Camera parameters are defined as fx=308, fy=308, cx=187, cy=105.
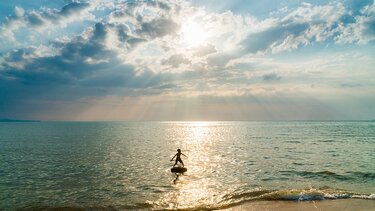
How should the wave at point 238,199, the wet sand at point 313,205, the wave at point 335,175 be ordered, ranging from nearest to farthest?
1. the wet sand at point 313,205
2. the wave at point 238,199
3. the wave at point 335,175

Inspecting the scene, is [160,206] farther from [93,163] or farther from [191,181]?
[93,163]

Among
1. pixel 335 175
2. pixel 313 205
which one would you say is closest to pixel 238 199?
pixel 313 205

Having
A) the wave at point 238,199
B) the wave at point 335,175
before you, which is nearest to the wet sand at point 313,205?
the wave at point 238,199

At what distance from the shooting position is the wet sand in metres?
22.3

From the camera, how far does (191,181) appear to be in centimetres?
3459

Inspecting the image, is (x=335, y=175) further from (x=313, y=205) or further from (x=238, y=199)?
(x=238, y=199)

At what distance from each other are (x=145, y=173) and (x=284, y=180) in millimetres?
17050

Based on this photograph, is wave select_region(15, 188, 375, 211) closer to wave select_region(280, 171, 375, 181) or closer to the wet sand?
the wet sand

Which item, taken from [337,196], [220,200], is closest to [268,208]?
[220,200]

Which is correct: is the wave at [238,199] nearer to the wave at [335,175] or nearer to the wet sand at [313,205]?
the wet sand at [313,205]

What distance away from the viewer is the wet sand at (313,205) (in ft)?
73.3

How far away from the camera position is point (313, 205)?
23.5 m

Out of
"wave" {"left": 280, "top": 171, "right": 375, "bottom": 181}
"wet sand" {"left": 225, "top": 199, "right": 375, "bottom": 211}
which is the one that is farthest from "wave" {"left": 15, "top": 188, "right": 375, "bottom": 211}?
"wave" {"left": 280, "top": 171, "right": 375, "bottom": 181}

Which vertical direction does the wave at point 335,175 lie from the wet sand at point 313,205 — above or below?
below
